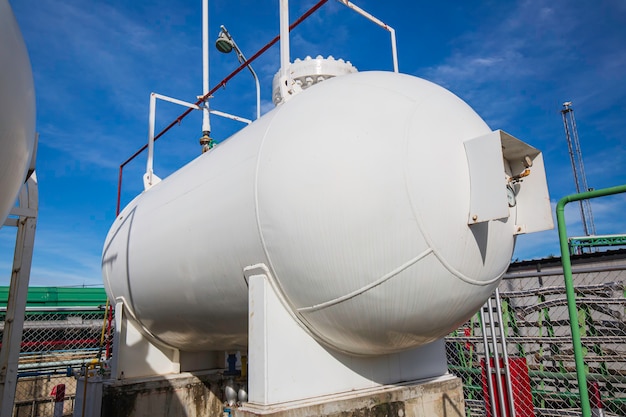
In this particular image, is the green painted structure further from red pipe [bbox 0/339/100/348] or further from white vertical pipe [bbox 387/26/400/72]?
white vertical pipe [bbox 387/26/400/72]

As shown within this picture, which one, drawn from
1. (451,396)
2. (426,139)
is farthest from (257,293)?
(451,396)

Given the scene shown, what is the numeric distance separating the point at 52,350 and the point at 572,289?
413 inches

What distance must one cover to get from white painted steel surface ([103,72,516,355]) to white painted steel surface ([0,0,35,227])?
1330 millimetres

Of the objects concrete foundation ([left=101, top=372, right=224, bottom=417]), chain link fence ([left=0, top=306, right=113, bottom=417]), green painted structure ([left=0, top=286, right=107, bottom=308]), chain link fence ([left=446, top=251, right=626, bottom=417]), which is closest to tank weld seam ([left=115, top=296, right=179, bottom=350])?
concrete foundation ([left=101, top=372, right=224, bottom=417])

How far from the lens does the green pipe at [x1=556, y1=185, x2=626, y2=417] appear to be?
1.91 m

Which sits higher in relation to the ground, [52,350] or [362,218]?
[362,218]

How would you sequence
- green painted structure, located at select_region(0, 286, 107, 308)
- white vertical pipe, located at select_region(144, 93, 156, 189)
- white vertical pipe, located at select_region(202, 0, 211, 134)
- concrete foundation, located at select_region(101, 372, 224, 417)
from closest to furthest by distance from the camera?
concrete foundation, located at select_region(101, 372, 224, 417) < white vertical pipe, located at select_region(144, 93, 156, 189) < white vertical pipe, located at select_region(202, 0, 211, 134) < green painted structure, located at select_region(0, 286, 107, 308)

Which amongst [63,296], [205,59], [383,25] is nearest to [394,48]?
[383,25]

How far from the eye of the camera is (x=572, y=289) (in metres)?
1.98

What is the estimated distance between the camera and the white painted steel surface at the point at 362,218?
234cm

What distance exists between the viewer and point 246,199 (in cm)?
275

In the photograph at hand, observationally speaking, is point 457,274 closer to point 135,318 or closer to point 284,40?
point 284,40

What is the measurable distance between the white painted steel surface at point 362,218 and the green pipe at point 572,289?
48 cm

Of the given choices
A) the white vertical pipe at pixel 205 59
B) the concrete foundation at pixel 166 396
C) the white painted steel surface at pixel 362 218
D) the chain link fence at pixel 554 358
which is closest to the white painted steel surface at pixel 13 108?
the white painted steel surface at pixel 362 218
